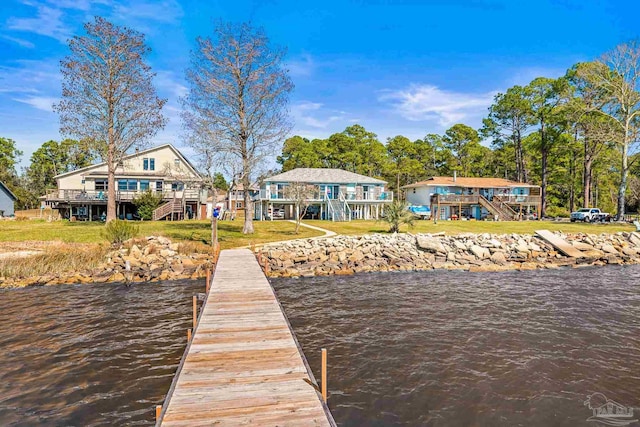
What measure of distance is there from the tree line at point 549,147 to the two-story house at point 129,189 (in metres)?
24.1

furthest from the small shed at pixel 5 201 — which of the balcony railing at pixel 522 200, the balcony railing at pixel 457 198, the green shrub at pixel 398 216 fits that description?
the balcony railing at pixel 522 200

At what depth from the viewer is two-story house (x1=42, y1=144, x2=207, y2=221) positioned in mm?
36344

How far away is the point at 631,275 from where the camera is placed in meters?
19.1

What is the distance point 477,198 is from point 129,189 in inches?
1562

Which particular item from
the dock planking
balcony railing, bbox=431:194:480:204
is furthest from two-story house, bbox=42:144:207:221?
the dock planking

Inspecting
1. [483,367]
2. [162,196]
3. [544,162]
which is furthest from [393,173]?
[483,367]

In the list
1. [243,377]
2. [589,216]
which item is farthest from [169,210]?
[589,216]

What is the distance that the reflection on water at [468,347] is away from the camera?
6.82 m

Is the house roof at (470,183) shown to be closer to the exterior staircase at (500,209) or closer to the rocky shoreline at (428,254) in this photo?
the exterior staircase at (500,209)

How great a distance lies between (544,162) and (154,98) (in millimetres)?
46498

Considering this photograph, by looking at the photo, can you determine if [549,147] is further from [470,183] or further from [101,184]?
[101,184]

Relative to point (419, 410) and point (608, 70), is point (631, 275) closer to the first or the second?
point (419, 410)

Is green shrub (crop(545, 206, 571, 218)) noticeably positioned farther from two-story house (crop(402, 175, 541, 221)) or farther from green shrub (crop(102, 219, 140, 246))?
green shrub (crop(102, 219, 140, 246))

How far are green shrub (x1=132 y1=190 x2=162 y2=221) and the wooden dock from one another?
96.1 feet
